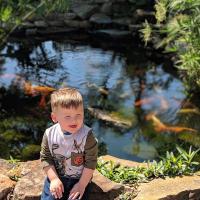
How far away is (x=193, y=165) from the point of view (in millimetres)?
3795

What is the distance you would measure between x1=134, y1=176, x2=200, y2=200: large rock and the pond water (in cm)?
250

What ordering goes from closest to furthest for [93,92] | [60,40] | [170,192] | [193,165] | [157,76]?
[170,192]
[193,165]
[93,92]
[157,76]
[60,40]

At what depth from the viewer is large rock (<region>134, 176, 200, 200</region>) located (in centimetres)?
321

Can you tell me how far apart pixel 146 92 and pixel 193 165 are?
4.26m

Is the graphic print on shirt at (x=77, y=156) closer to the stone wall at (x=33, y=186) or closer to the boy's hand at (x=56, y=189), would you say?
the boy's hand at (x=56, y=189)

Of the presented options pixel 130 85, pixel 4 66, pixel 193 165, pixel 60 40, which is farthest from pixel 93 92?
pixel 193 165

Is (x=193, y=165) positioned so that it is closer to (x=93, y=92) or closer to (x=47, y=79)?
(x=93, y=92)

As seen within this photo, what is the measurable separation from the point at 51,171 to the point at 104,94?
4.79 meters

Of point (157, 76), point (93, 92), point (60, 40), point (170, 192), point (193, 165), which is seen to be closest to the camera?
point (170, 192)

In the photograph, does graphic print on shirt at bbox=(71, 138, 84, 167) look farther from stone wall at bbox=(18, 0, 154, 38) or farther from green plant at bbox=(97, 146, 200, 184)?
stone wall at bbox=(18, 0, 154, 38)

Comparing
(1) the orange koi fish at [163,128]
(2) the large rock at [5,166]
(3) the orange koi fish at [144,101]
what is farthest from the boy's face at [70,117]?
(3) the orange koi fish at [144,101]

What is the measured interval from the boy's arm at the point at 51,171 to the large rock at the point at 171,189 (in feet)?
1.86

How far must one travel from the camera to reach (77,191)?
2.92 metres

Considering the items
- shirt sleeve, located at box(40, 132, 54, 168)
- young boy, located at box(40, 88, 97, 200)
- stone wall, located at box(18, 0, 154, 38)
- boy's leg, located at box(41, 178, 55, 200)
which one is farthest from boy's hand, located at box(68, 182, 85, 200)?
stone wall, located at box(18, 0, 154, 38)
